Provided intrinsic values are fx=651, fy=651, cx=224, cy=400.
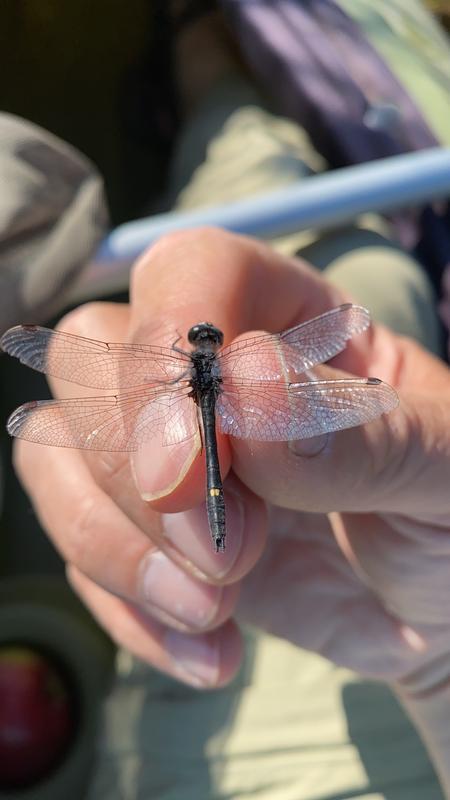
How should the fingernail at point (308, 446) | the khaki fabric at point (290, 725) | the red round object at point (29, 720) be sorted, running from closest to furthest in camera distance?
1. the fingernail at point (308, 446)
2. the khaki fabric at point (290, 725)
3. the red round object at point (29, 720)

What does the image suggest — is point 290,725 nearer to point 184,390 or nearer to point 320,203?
point 184,390

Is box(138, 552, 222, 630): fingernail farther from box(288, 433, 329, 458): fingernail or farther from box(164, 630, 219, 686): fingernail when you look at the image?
box(288, 433, 329, 458): fingernail

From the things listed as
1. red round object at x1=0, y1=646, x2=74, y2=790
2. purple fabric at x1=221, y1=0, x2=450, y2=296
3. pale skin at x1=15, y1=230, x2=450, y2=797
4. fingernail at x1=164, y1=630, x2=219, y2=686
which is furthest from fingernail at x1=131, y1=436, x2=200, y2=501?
purple fabric at x1=221, y1=0, x2=450, y2=296

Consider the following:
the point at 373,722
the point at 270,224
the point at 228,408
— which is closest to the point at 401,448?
the point at 228,408

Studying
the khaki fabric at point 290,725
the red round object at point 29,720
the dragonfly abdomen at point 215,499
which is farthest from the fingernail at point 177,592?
the red round object at point 29,720

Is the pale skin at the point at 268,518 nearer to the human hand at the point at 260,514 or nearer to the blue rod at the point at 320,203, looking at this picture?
the human hand at the point at 260,514

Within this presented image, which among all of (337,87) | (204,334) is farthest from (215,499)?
(337,87)

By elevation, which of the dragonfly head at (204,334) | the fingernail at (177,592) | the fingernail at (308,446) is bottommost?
the fingernail at (177,592)
